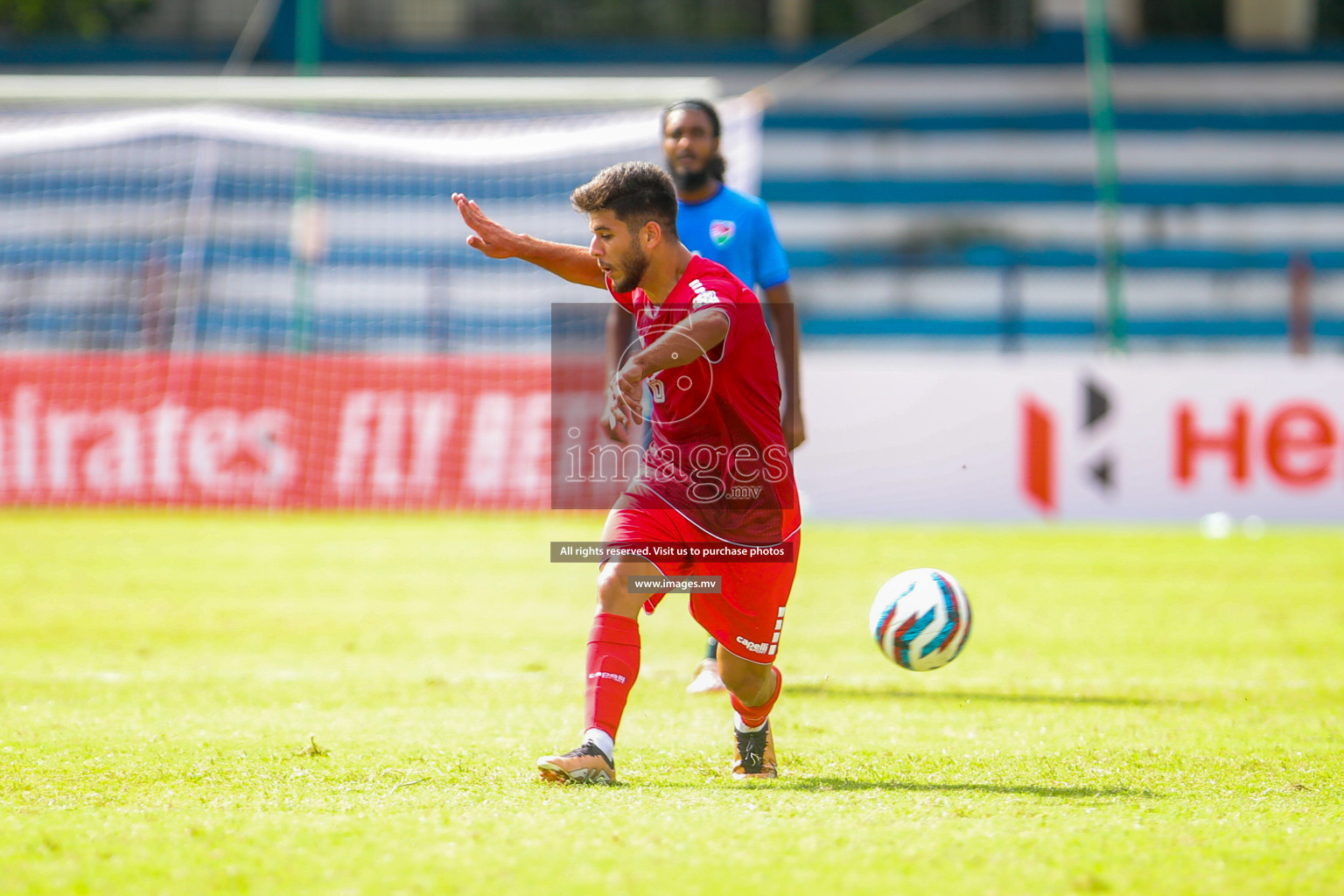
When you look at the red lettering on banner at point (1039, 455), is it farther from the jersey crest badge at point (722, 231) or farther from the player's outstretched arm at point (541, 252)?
the player's outstretched arm at point (541, 252)

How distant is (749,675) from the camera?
13.7 ft

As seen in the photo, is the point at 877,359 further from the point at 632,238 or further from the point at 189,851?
the point at 189,851

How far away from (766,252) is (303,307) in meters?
10.1

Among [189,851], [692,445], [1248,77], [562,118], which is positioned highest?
[1248,77]

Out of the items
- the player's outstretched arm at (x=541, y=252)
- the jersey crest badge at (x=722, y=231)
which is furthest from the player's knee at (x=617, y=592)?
the jersey crest badge at (x=722, y=231)

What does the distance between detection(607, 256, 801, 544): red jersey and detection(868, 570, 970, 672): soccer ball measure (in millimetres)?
664

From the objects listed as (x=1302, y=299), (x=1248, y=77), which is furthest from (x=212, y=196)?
(x=1248, y=77)

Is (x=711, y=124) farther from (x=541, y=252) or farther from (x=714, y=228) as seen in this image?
(x=541, y=252)

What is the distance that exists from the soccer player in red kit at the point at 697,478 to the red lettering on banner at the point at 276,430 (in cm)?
928

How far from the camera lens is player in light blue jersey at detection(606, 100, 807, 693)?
5816mm

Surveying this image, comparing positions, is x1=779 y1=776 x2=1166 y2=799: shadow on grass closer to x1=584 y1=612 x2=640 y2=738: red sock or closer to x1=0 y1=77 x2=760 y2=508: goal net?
x1=584 y1=612 x2=640 y2=738: red sock

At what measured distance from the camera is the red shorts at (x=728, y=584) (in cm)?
407

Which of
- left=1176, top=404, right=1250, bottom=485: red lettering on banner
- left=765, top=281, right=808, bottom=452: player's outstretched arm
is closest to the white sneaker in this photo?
left=765, top=281, right=808, bottom=452: player's outstretched arm

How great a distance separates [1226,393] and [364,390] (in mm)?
8024
